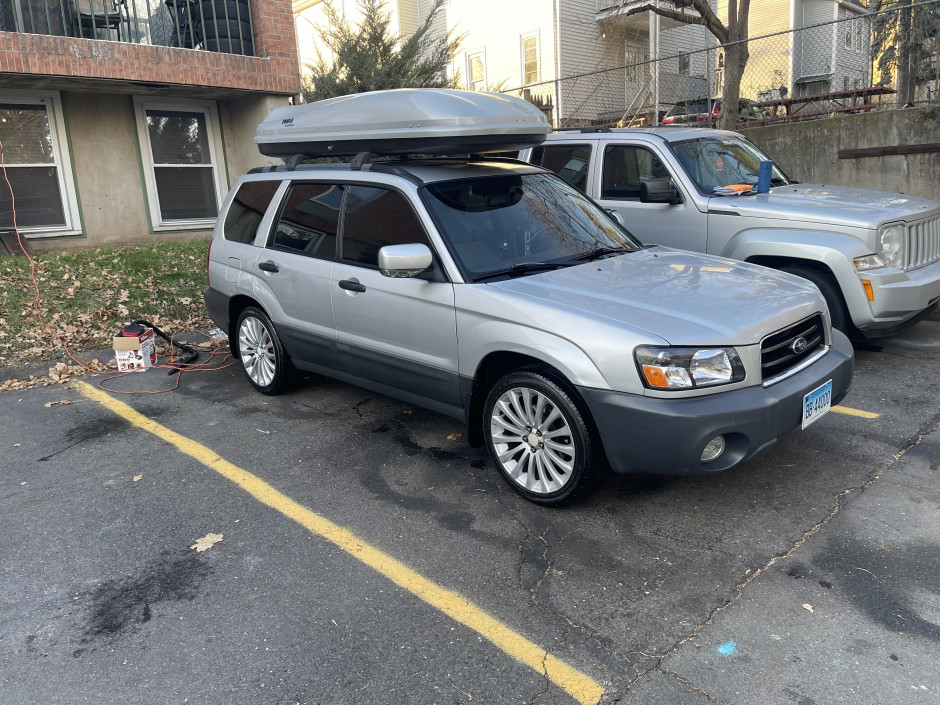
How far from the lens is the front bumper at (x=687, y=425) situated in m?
3.29

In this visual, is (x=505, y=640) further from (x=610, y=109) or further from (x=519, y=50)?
(x=519, y=50)

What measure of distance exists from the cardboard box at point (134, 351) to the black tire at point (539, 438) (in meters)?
4.07

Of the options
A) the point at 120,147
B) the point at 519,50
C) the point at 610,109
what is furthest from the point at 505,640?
the point at 519,50

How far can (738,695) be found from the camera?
254 cm

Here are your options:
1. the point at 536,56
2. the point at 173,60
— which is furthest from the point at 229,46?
the point at 536,56

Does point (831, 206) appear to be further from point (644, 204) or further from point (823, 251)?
point (644, 204)

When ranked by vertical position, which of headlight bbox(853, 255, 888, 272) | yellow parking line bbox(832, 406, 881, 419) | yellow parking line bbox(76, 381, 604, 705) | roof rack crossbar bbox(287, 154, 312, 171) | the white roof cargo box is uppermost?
the white roof cargo box

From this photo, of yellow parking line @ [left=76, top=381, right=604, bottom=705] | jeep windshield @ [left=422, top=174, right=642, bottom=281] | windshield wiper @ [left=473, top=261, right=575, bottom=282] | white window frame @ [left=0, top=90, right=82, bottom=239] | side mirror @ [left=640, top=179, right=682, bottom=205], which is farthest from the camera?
white window frame @ [left=0, top=90, right=82, bottom=239]

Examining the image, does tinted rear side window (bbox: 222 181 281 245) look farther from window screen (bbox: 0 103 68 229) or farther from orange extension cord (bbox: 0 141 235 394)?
window screen (bbox: 0 103 68 229)

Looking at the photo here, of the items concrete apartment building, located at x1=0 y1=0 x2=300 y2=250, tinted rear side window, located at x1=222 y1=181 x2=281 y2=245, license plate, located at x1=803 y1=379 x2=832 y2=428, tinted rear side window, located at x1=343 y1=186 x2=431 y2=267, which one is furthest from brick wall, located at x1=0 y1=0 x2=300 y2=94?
license plate, located at x1=803 y1=379 x2=832 y2=428

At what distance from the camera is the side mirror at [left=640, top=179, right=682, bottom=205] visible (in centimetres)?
630

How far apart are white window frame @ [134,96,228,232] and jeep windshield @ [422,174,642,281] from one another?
28.0ft

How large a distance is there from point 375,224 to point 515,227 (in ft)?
2.90

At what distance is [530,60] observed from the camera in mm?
20609
